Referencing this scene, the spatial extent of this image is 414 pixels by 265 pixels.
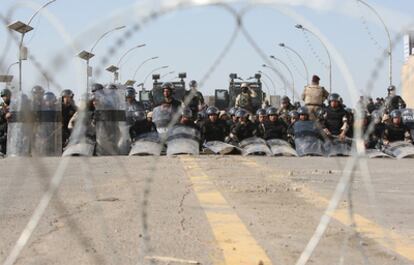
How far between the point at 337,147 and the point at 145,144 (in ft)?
12.9

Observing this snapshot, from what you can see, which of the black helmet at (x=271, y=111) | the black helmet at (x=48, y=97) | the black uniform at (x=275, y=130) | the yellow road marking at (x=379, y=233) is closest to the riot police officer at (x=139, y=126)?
the black uniform at (x=275, y=130)

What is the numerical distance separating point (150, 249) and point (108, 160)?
1127cm

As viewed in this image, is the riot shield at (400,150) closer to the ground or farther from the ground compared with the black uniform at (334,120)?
closer to the ground

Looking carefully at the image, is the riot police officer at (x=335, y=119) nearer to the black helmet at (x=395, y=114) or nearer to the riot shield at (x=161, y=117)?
the black helmet at (x=395, y=114)

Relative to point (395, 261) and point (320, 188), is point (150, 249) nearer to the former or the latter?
point (395, 261)

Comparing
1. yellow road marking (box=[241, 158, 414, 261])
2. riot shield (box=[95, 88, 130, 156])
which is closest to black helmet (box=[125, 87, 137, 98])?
riot shield (box=[95, 88, 130, 156])

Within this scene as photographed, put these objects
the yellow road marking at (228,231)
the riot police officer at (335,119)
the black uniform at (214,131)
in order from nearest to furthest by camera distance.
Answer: the yellow road marking at (228,231)
the riot police officer at (335,119)
the black uniform at (214,131)

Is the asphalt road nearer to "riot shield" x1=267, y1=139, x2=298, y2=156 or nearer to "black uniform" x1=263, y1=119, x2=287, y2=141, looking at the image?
"riot shield" x1=267, y1=139, x2=298, y2=156

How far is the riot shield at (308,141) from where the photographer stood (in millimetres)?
19859

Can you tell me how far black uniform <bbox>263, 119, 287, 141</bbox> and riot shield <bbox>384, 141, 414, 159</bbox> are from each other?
7.87 feet

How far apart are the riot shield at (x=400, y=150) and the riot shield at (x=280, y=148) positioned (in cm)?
204

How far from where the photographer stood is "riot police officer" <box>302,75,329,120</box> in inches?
709

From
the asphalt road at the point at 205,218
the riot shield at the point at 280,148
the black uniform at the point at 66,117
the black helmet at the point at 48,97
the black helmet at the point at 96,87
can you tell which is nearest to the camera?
the asphalt road at the point at 205,218

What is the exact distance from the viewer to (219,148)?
20.0 metres
